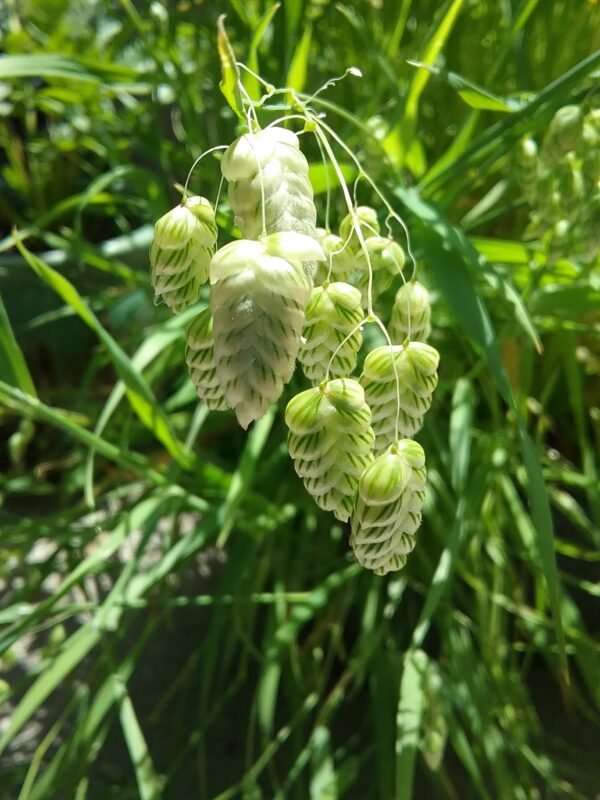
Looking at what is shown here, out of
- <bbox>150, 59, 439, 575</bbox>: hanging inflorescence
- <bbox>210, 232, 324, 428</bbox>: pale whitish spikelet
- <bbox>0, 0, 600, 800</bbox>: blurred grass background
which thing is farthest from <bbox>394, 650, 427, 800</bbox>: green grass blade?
<bbox>210, 232, 324, 428</bbox>: pale whitish spikelet

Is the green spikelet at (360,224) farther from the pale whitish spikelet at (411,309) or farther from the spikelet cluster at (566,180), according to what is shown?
the spikelet cluster at (566,180)

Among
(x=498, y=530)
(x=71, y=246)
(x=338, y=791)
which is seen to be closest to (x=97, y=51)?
(x=71, y=246)

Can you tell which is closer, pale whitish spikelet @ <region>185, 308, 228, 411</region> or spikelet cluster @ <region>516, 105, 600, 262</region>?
pale whitish spikelet @ <region>185, 308, 228, 411</region>

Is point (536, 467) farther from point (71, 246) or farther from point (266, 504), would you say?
point (71, 246)

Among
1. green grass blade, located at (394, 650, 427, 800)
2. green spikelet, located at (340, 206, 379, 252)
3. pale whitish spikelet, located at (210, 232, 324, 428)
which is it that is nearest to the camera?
pale whitish spikelet, located at (210, 232, 324, 428)

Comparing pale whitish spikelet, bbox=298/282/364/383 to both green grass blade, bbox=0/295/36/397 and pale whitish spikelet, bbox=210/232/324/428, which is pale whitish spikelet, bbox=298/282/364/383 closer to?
pale whitish spikelet, bbox=210/232/324/428

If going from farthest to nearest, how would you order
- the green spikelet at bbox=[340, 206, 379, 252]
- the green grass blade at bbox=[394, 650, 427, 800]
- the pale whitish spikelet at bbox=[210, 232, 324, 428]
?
the green grass blade at bbox=[394, 650, 427, 800], the green spikelet at bbox=[340, 206, 379, 252], the pale whitish spikelet at bbox=[210, 232, 324, 428]

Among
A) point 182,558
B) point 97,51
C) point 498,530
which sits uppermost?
point 97,51
